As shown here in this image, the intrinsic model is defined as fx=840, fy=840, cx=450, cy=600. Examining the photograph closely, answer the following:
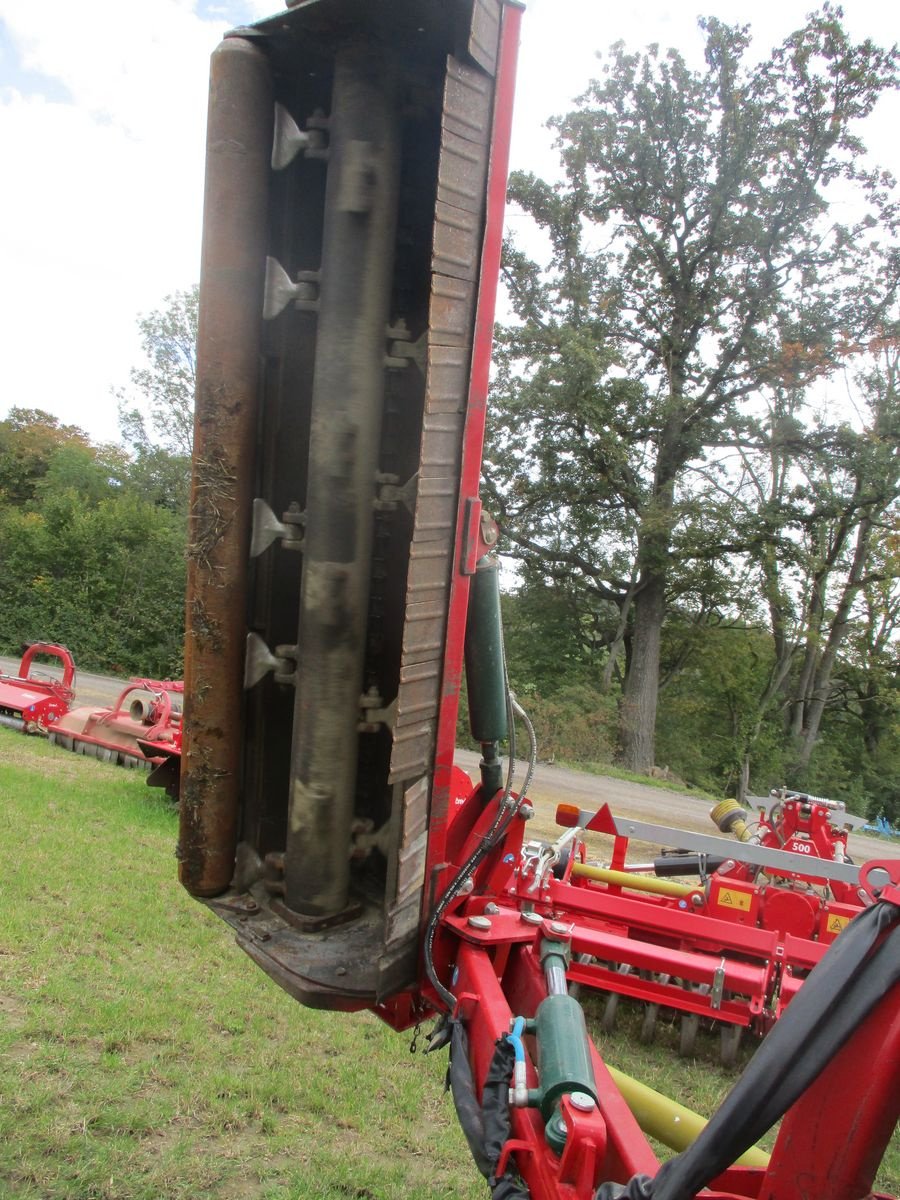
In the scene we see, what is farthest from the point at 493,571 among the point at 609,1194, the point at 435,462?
the point at 609,1194

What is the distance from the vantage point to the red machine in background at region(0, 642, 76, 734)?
37.4ft

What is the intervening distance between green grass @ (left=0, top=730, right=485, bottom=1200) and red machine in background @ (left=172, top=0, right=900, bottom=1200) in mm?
1542

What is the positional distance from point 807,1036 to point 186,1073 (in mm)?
3348

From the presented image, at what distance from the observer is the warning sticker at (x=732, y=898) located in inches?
196

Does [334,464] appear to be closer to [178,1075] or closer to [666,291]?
[178,1075]

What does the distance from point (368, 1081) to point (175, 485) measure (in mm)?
33730

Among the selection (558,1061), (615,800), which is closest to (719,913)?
(558,1061)

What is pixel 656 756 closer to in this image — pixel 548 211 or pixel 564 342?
pixel 564 342

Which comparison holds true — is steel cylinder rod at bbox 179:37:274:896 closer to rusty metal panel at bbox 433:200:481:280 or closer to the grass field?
rusty metal panel at bbox 433:200:481:280

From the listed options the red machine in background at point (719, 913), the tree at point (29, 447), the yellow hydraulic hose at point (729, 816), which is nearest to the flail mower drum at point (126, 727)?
the red machine in background at point (719, 913)

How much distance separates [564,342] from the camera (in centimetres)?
1881

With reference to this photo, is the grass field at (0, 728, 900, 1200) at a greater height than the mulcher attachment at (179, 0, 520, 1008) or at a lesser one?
lesser

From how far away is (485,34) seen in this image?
1747 mm

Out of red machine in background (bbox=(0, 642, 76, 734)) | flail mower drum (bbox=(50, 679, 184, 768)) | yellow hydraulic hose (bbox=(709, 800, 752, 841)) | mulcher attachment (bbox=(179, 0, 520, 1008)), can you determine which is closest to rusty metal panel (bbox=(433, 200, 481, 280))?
mulcher attachment (bbox=(179, 0, 520, 1008))
